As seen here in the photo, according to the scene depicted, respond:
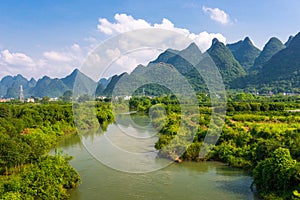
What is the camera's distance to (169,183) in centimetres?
670

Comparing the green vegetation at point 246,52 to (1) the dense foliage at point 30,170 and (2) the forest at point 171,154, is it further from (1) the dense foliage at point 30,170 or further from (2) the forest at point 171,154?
(1) the dense foliage at point 30,170

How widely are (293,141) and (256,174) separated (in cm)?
198

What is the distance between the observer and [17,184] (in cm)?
530

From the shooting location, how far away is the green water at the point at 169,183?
5996 mm

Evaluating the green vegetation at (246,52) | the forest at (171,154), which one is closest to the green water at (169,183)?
the forest at (171,154)

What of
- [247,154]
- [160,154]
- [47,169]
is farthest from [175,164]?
[47,169]

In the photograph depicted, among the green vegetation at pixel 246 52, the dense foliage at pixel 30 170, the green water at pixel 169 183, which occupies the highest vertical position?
the green vegetation at pixel 246 52

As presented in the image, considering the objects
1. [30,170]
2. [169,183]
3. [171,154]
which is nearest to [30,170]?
[30,170]

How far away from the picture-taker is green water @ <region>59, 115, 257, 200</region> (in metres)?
6.00

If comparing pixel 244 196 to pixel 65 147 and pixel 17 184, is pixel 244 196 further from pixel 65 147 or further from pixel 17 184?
pixel 65 147

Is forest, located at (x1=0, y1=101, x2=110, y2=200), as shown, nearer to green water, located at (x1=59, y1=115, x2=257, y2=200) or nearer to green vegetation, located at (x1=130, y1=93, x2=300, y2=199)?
green water, located at (x1=59, y1=115, x2=257, y2=200)

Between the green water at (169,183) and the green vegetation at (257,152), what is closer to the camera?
the green vegetation at (257,152)

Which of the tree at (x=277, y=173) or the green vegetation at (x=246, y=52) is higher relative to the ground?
the green vegetation at (x=246, y=52)

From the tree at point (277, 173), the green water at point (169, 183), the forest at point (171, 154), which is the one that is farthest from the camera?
the green water at point (169, 183)
